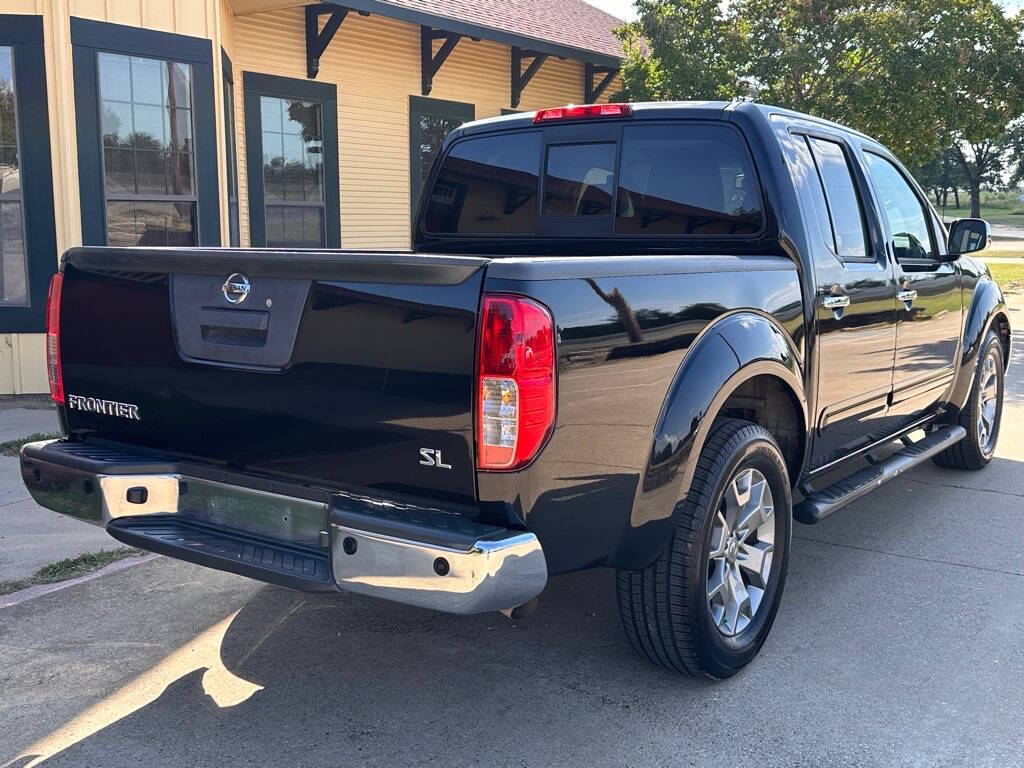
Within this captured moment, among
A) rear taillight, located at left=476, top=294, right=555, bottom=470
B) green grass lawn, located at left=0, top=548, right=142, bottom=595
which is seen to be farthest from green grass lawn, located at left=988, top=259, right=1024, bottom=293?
rear taillight, located at left=476, top=294, right=555, bottom=470

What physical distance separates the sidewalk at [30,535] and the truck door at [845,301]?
3454 mm

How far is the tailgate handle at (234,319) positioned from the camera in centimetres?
318

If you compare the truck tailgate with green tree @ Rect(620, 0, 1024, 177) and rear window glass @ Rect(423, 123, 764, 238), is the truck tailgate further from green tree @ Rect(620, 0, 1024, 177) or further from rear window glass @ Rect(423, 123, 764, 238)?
green tree @ Rect(620, 0, 1024, 177)

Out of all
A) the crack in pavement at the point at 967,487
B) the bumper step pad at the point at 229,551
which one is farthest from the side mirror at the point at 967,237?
the bumper step pad at the point at 229,551

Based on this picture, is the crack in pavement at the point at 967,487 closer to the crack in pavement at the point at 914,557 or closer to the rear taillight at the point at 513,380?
the crack in pavement at the point at 914,557

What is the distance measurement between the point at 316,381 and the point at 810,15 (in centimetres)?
1201

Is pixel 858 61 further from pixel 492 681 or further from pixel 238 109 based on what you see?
pixel 492 681

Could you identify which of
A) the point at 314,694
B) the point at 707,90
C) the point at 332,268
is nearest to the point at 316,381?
the point at 332,268

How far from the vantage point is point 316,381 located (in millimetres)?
3078

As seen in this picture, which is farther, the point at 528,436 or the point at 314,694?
the point at 314,694

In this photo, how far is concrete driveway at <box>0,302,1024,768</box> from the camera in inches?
126

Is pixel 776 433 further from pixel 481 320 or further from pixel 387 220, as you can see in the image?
pixel 387 220

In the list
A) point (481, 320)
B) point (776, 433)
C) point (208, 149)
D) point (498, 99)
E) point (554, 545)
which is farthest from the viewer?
Answer: point (498, 99)

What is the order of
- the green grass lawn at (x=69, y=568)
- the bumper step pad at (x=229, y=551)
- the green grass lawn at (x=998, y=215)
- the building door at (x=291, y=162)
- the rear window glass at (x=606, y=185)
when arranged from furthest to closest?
the green grass lawn at (x=998, y=215), the building door at (x=291, y=162), the green grass lawn at (x=69, y=568), the rear window glass at (x=606, y=185), the bumper step pad at (x=229, y=551)
